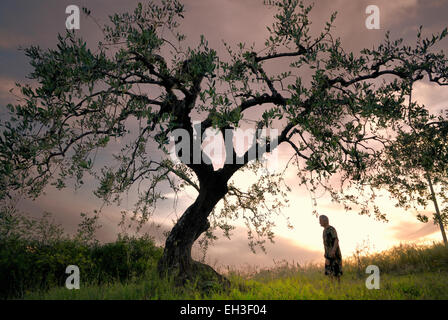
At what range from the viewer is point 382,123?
35.9 ft

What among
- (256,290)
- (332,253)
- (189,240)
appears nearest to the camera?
(256,290)

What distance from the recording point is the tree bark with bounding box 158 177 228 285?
12.4 metres

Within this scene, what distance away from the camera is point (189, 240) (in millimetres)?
12969

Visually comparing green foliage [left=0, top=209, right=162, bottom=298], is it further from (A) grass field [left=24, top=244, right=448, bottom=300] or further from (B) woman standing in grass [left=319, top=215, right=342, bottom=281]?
(B) woman standing in grass [left=319, top=215, right=342, bottom=281]

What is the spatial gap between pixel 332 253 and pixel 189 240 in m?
5.88

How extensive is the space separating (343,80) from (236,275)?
9.00 meters

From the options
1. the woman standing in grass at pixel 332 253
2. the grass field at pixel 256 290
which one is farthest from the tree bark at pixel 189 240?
the woman standing in grass at pixel 332 253

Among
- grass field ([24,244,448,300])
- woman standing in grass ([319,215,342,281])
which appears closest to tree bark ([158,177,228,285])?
grass field ([24,244,448,300])

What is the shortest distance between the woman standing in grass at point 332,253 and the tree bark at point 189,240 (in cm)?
424

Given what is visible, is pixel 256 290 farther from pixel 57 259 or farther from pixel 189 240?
pixel 57 259

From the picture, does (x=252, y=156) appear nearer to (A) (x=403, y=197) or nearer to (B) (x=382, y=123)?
(B) (x=382, y=123)

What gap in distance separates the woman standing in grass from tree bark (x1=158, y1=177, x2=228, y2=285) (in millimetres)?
4244

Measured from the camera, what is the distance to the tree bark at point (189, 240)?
12.4m

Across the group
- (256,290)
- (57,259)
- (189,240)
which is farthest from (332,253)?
(57,259)
